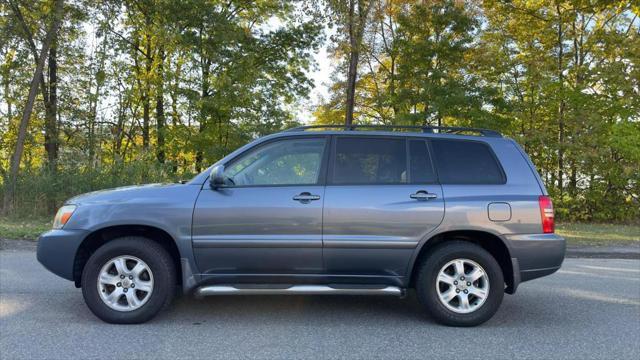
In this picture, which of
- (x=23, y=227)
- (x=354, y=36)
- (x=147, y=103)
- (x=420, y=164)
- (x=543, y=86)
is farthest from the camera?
(x=147, y=103)

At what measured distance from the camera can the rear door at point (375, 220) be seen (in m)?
4.52

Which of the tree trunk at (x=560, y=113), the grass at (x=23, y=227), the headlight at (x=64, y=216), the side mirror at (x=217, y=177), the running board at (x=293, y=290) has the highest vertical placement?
the tree trunk at (x=560, y=113)

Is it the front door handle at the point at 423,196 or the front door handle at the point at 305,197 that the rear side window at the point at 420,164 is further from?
the front door handle at the point at 305,197

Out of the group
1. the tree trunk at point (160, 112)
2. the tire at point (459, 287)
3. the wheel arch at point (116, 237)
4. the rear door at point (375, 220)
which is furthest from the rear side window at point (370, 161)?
the tree trunk at point (160, 112)

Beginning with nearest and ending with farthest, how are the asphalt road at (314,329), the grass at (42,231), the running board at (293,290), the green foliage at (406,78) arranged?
the asphalt road at (314,329) → the running board at (293,290) → the grass at (42,231) → the green foliage at (406,78)

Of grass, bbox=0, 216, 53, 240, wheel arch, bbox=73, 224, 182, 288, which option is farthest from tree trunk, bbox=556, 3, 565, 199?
wheel arch, bbox=73, 224, 182, 288

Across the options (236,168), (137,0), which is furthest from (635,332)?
(137,0)

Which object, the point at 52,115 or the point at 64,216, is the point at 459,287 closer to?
the point at 64,216

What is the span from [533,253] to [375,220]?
59.4 inches

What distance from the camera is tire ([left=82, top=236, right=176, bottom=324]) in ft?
14.7

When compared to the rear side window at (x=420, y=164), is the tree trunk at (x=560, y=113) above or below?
above

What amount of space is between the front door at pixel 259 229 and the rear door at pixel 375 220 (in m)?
0.14

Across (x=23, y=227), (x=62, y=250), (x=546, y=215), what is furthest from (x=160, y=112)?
(x=546, y=215)

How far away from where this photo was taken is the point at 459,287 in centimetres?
463
